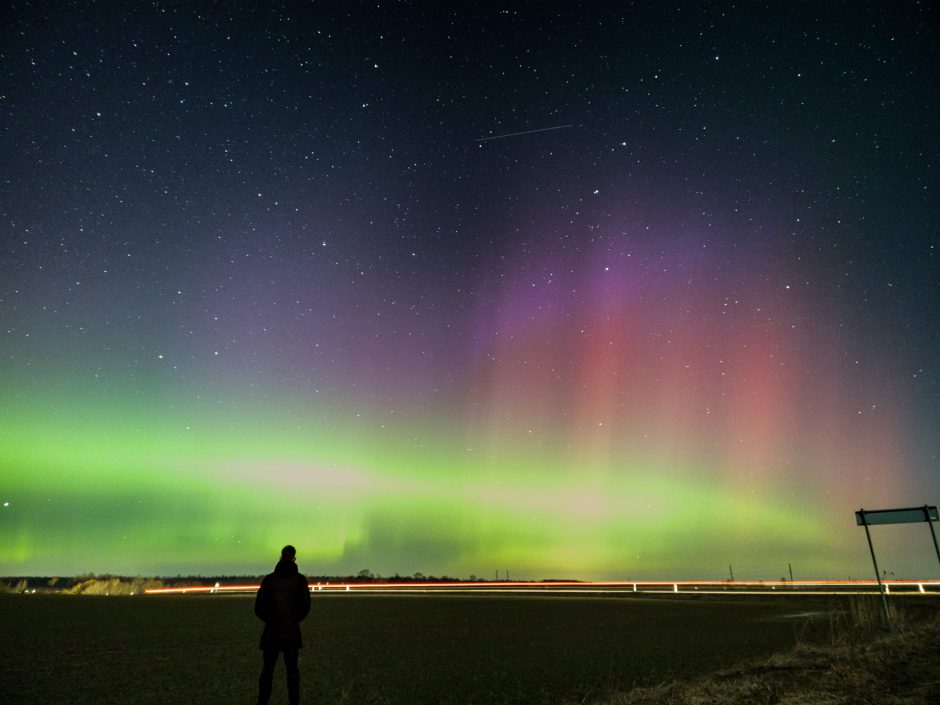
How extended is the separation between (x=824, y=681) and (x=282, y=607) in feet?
21.4

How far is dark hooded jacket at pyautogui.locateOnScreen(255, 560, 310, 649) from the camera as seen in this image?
6562 millimetres

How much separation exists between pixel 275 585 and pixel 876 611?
1448cm

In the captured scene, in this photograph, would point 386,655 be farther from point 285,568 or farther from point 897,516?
point 897,516

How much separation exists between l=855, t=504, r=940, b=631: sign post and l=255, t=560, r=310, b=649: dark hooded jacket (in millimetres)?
11214

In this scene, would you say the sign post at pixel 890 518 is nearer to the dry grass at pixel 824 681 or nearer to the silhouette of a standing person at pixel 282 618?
the dry grass at pixel 824 681

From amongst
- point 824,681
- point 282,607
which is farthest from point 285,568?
point 824,681

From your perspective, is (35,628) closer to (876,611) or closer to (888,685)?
(888,685)

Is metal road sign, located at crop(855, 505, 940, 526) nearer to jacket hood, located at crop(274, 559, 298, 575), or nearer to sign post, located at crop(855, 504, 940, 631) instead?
sign post, located at crop(855, 504, 940, 631)

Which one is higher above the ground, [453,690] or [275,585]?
[275,585]

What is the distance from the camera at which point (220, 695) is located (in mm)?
7879

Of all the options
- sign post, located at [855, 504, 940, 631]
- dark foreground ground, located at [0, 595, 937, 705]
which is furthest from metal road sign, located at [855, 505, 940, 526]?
dark foreground ground, located at [0, 595, 937, 705]

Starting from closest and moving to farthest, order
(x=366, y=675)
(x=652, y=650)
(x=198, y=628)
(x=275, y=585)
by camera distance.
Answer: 1. (x=275, y=585)
2. (x=366, y=675)
3. (x=652, y=650)
4. (x=198, y=628)

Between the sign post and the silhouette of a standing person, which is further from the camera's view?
the sign post

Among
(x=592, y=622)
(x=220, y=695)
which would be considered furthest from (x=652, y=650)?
(x=220, y=695)
